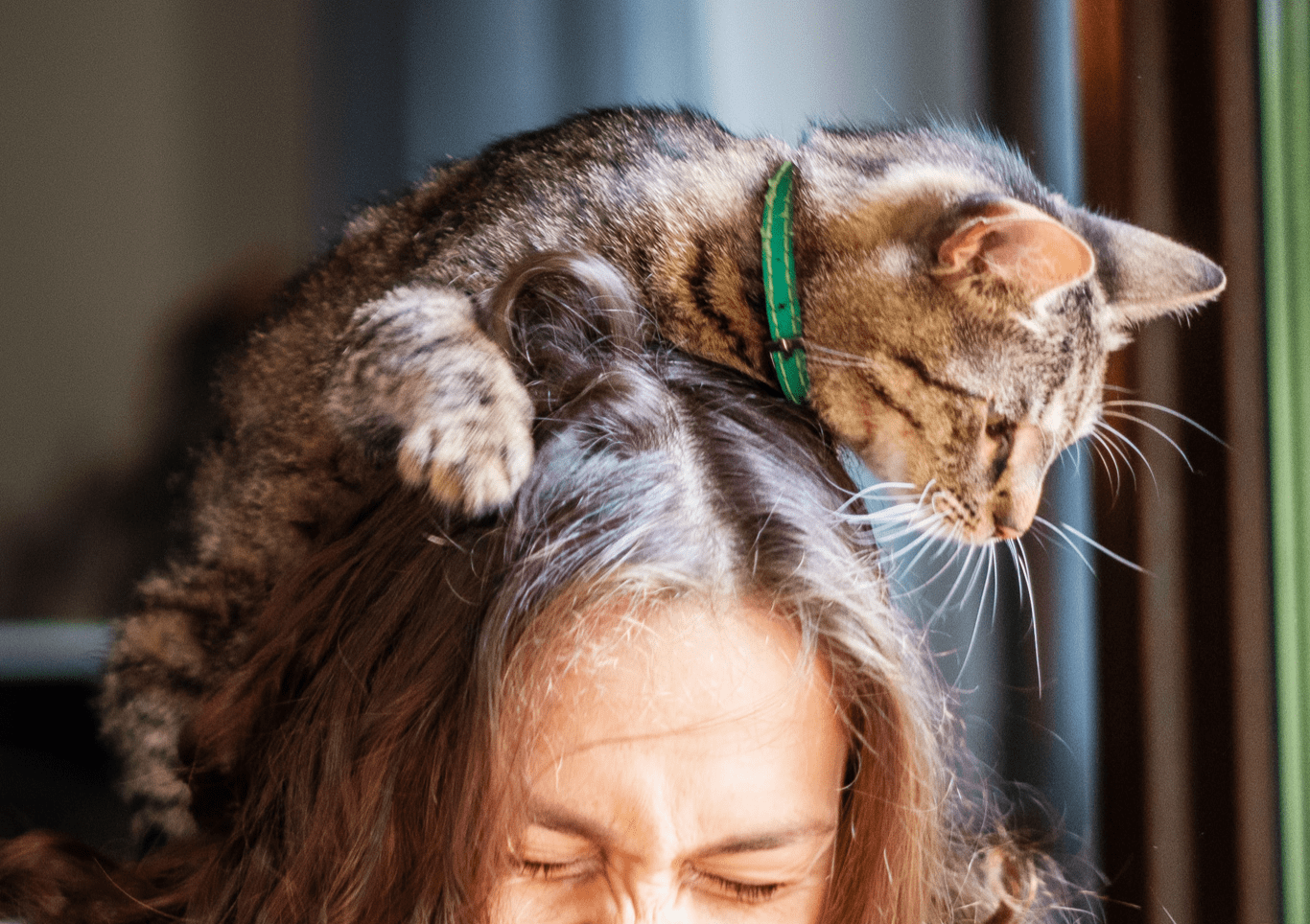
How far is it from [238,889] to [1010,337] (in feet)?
2.80

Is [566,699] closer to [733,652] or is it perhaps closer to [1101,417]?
[733,652]

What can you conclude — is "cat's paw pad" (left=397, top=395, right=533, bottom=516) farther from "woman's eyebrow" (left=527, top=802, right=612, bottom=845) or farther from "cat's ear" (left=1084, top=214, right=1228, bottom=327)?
"cat's ear" (left=1084, top=214, right=1228, bottom=327)

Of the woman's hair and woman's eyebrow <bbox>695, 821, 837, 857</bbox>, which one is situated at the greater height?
the woman's hair

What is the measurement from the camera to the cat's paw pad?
74 centimetres

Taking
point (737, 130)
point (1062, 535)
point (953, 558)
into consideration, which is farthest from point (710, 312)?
point (1062, 535)

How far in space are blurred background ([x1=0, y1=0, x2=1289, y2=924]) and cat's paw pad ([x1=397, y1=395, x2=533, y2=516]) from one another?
0.38m

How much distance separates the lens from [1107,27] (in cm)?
95

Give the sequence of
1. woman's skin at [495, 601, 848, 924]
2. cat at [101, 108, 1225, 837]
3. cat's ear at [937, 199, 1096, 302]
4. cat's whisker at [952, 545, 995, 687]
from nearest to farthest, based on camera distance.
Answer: woman's skin at [495, 601, 848, 924] → cat's ear at [937, 199, 1096, 302] → cat at [101, 108, 1225, 837] → cat's whisker at [952, 545, 995, 687]

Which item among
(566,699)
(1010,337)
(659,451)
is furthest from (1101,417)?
(566,699)

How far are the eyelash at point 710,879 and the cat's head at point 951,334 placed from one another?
38cm

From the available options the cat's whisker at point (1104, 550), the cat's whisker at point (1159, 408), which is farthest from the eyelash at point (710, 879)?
the cat's whisker at point (1159, 408)

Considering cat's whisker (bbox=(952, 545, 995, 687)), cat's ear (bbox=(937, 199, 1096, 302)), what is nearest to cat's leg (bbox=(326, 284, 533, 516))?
cat's ear (bbox=(937, 199, 1096, 302))

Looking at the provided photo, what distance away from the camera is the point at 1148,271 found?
0.93 meters

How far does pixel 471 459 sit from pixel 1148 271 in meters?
0.66
